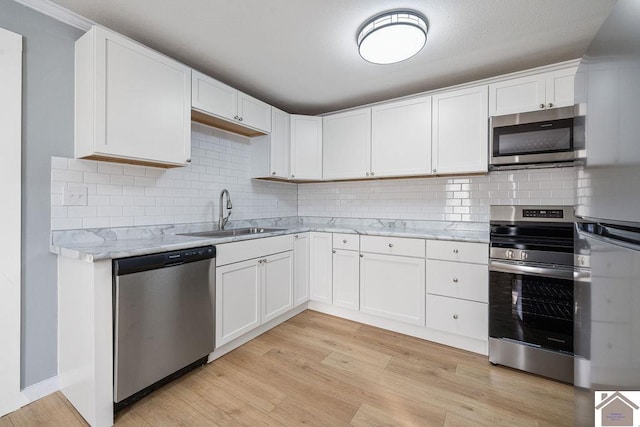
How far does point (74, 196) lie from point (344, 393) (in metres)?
2.16

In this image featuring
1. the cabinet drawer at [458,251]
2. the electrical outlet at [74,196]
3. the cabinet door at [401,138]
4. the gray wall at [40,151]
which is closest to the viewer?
the gray wall at [40,151]

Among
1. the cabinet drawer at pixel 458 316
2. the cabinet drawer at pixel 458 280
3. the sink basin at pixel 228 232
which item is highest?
the sink basin at pixel 228 232

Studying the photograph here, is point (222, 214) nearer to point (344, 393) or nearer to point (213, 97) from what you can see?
point (213, 97)

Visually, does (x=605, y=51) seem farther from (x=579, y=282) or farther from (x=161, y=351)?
(x=161, y=351)

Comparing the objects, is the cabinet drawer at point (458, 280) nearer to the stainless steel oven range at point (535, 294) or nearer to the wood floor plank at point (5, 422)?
the stainless steel oven range at point (535, 294)

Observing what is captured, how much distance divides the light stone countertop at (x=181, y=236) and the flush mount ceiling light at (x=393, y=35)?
1.46m

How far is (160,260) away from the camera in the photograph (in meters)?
1.65

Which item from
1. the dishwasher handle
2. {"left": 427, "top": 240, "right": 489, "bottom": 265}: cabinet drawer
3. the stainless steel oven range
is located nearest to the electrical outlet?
the dishwasher handle

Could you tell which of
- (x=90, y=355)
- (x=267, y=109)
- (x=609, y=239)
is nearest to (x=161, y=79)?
(x=267, y=109)

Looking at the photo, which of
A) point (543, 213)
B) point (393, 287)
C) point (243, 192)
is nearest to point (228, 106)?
point (243, 192)

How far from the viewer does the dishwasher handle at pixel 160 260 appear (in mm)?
1489

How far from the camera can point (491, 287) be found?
212cm

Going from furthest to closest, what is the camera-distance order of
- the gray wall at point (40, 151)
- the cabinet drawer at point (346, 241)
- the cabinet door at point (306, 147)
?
the cabinet door at point (306, 147), the cabinet drawer at point (346, 241), the gray wall at point (40, 151)

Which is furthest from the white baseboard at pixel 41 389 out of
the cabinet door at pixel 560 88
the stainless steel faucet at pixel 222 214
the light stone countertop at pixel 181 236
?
the cabinet door at pixel 560 88
